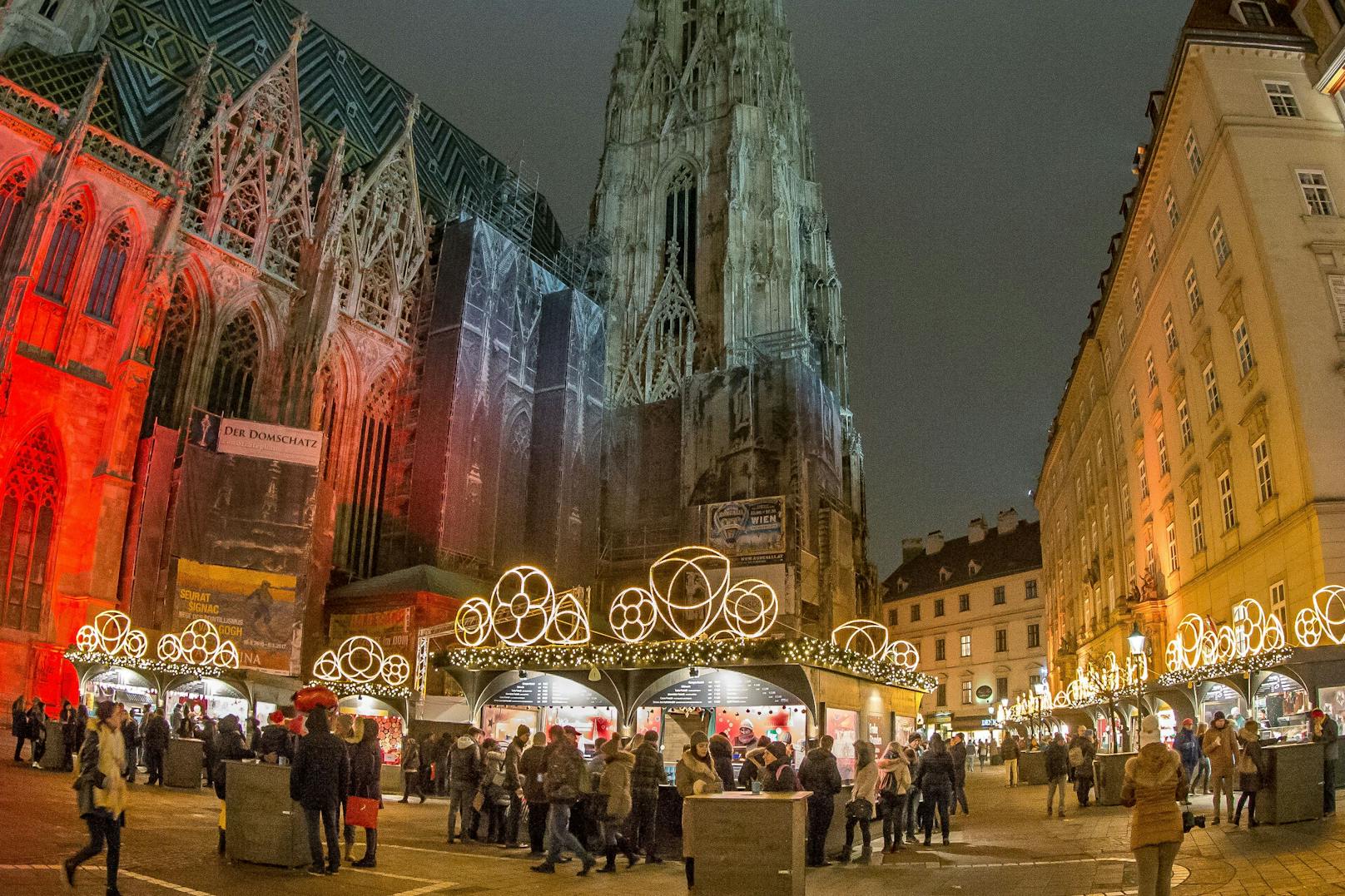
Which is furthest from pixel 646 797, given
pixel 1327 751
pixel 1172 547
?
pixel 1172 547

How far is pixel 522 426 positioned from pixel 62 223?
1682 centimetres

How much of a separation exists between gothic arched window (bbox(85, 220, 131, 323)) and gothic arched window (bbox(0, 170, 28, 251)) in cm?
206

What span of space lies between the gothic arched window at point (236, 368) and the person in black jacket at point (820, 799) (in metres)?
25.5

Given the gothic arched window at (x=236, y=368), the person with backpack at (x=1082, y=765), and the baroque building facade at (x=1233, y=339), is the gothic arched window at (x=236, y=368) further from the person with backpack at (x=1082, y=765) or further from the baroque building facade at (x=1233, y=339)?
the baroque building facade at (x=1233, y=339)

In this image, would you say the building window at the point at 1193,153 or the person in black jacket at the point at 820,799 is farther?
the building window at the point at 1193,153

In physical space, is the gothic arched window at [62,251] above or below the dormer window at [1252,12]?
below

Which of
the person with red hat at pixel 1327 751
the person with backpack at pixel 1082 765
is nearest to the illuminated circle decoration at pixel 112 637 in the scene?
the person with backpack at pixel 1082 765

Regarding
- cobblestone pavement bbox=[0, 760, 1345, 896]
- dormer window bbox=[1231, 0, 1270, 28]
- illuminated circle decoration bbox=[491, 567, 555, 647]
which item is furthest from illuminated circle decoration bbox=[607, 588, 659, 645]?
dormer window bbox=[1231, 0, 1270, 28]

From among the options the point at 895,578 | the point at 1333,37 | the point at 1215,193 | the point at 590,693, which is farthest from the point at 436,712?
the point at 895,578

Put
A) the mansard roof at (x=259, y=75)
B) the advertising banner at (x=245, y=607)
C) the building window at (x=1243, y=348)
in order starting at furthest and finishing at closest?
the mansard roof at (x=259, y=75)
the advertising banner at (x=245, y=607)
the building window at (x=1243, y=348)

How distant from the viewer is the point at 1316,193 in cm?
2148

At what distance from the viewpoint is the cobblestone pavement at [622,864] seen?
7.71 metres

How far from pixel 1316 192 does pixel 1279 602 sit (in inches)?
358

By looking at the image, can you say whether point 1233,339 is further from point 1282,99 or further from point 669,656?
point 669,656
